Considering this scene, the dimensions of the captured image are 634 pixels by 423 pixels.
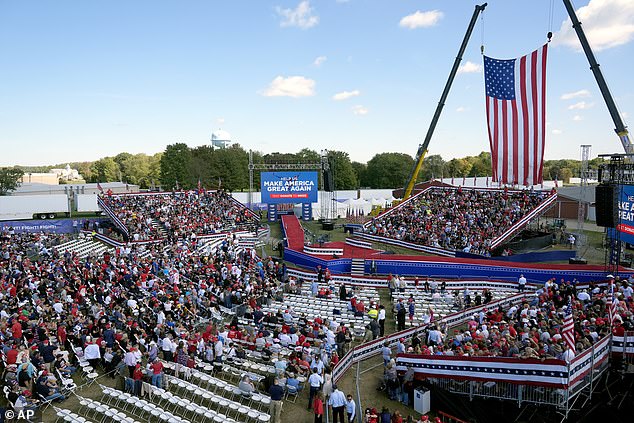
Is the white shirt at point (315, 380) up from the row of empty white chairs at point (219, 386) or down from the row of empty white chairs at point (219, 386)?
up

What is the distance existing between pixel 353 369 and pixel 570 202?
48249 millimetres

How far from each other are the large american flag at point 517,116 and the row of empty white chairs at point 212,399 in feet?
82.5

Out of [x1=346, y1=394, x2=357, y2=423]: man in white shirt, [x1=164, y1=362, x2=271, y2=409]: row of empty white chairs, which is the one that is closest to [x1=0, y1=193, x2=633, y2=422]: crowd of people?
[x1=346, y1=394, x2=357, y2=423]: man in white shirt

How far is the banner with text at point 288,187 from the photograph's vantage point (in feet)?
147

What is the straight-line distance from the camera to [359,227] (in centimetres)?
4144

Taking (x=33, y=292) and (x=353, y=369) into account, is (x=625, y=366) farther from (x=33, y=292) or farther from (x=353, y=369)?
(x=33, y=292)

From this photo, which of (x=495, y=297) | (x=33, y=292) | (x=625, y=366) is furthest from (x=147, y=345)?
(x=495, y=297)

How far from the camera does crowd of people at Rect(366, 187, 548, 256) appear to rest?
32844mm

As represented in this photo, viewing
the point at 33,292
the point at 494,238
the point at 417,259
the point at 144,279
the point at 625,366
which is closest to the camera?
the point at 625,366

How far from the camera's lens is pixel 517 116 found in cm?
3056

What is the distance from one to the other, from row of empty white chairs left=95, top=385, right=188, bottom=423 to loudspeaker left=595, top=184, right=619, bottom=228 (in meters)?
20.3

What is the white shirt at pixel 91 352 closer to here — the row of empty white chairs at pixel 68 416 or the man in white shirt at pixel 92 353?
the man in white shirt at pixel 92 353

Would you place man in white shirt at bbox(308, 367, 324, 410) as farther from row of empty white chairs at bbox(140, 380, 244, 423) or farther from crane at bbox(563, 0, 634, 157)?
crane at bbox(563, 0, 634, 157)

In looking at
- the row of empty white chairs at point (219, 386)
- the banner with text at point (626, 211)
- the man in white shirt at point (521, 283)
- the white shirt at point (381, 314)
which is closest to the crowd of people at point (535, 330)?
the white shirt at point (381, 314)
